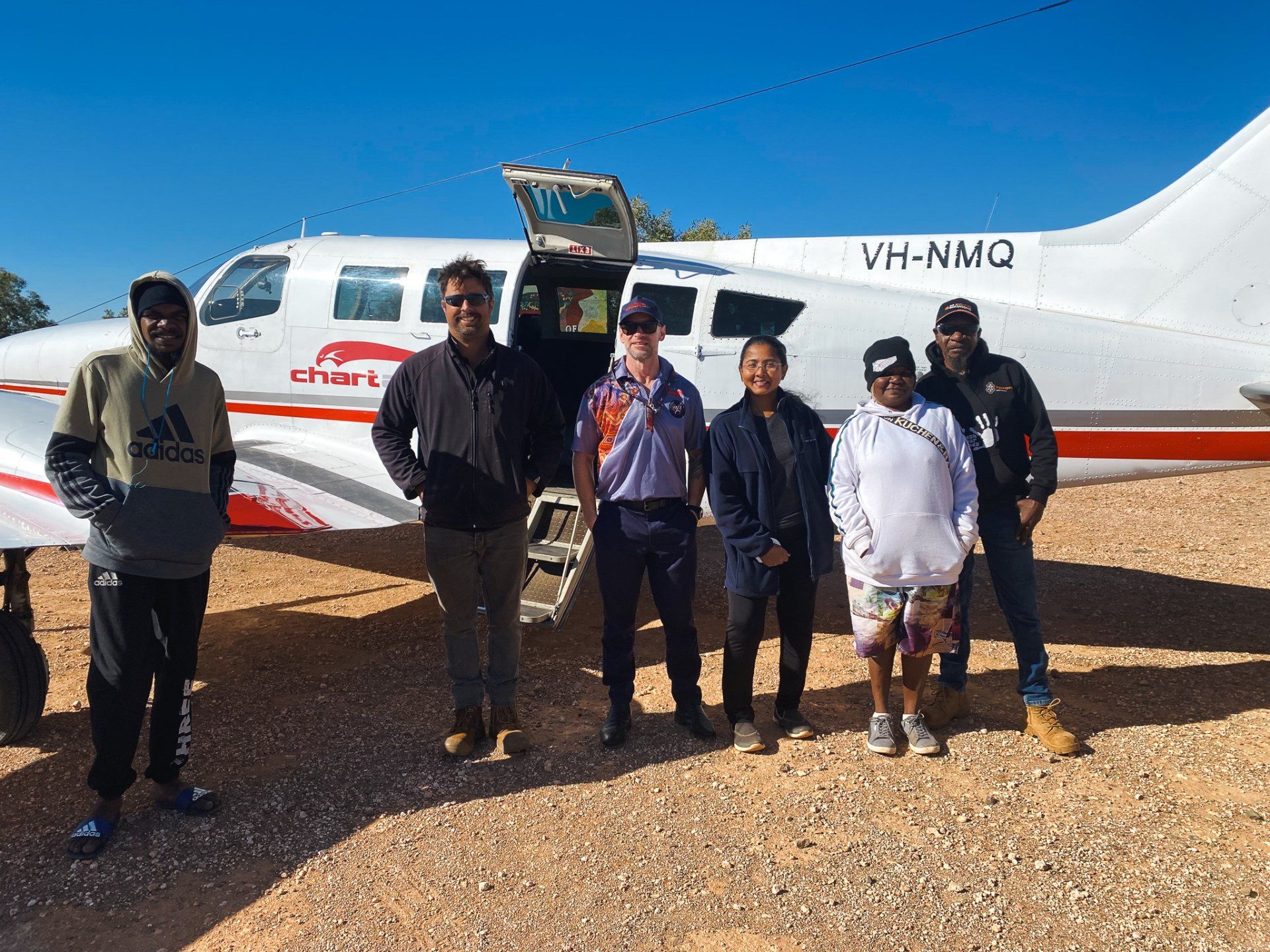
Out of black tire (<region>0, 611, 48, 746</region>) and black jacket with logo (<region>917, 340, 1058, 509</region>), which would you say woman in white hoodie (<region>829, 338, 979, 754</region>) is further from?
black tire (<region>0, 611, 48, 746</region>)

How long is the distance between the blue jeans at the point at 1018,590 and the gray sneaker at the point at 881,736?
76 cm

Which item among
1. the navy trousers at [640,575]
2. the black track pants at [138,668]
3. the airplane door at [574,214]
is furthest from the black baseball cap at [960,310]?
the black track pants at [138,668]

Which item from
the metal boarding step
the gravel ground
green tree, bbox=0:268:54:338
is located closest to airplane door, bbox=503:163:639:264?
the metal boarding step

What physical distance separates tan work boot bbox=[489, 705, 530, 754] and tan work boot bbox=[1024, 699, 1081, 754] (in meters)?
2.65

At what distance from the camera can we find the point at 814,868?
313 cm

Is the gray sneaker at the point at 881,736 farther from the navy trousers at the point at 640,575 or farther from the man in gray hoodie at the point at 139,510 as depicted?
the man in gray hoodie at the point at 139,510

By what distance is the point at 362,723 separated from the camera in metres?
4.42

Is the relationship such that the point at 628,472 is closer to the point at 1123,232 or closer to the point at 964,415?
the point at 964,415

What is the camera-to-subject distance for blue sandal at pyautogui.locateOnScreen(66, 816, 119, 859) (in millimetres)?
3156

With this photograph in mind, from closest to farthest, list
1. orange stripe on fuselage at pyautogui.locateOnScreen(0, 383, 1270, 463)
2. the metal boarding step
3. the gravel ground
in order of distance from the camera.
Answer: the gravel ground < the metal boarding step < orange stripe on fuselage at pyautogui.locateOnScreen(0, 383, 1270, 463)

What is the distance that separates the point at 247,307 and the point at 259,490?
230cm

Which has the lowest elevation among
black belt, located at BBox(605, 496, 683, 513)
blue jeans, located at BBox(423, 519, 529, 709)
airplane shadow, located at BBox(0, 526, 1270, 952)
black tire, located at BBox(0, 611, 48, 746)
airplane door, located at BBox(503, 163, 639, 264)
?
airplane shadow, located at BBox(0, 526, 1270, 952)

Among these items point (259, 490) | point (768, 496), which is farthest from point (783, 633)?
point (259, 490)

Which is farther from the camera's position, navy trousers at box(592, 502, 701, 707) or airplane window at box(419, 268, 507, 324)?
airplane window at box(419, 268, 507, 324)
